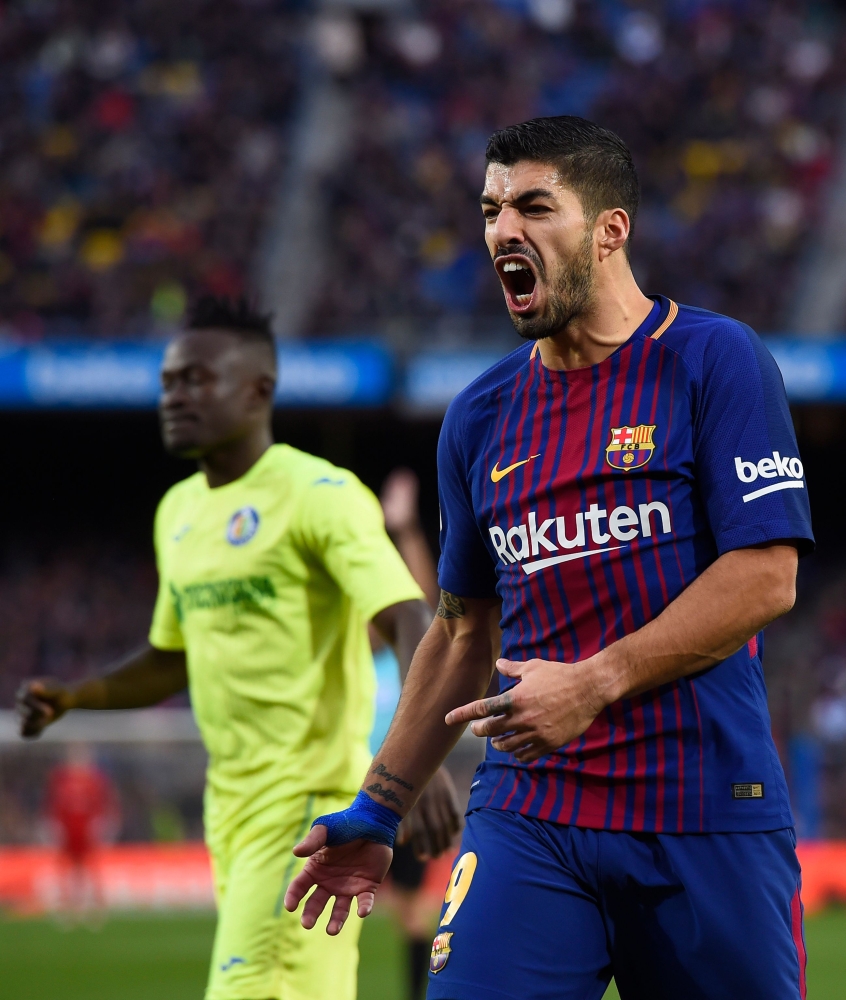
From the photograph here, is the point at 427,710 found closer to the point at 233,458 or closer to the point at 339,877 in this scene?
the point at 339,877

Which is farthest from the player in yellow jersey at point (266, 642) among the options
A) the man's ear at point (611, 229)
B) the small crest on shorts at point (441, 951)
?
the man's ear at point (611, 229)

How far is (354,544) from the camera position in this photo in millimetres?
4402

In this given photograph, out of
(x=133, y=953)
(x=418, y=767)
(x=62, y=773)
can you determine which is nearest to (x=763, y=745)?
(x=418, y=767)

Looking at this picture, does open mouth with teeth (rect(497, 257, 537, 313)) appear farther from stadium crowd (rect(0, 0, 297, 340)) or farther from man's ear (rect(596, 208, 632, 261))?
stadium crowd (rect(0, 0, 297, 340))

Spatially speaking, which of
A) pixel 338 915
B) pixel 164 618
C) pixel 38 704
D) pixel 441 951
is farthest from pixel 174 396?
pixel 441 951

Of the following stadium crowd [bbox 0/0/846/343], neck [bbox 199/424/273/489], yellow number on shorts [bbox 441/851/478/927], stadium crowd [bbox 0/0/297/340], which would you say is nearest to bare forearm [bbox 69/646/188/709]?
neck [bbox 199/424/273/489]

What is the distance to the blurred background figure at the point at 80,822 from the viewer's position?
1427 cm

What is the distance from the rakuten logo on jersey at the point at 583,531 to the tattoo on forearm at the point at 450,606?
32 cm

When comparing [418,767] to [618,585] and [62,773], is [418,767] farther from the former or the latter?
[62,773]

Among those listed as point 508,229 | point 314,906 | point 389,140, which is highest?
point 389,140

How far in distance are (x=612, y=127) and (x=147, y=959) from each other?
44.5ft

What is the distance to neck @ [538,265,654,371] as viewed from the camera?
3069mm

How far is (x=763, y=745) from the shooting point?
294cm

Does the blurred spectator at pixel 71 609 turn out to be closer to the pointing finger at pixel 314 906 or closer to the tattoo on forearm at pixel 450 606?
the tattoo on forearm at pixel 450 606
